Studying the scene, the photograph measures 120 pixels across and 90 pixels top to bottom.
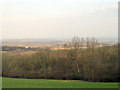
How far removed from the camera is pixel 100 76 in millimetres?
20828

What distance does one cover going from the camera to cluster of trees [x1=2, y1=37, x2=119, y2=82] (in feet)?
68.8

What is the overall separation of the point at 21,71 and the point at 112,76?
14.4 metres

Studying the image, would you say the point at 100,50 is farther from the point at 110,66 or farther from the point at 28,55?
the point at 28,55

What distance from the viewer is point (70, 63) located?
26.6 meters

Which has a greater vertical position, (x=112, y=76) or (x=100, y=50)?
(x=100, y=50)

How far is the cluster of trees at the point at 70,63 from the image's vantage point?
21.0 meters

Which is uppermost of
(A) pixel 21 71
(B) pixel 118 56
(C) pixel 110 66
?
(B) pixel 118 56

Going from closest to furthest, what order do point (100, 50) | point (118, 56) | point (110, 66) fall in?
point (118, 56), point (110, 66), point (100, 50)

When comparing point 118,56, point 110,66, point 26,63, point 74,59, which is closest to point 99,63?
point 110,66

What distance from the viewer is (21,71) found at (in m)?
26.0

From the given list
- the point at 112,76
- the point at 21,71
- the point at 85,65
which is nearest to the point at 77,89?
the point at 112,76

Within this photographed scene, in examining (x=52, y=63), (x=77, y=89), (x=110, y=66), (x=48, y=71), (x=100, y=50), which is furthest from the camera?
(x=52, y=63)

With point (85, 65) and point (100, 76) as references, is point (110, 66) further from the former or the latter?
point (85, 65)

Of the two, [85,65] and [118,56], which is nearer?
[118,56]
